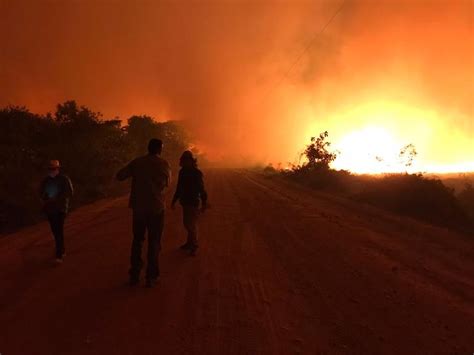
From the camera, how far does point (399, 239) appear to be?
1141cm

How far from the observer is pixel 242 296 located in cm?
589

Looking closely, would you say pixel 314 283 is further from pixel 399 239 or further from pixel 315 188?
pixel 315 188

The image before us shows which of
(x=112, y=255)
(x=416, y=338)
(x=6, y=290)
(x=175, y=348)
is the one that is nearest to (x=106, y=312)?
(x=175, y=348)

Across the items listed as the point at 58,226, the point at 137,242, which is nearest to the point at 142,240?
the point at 137,242

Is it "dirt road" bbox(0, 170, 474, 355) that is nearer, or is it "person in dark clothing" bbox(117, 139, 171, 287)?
"dirt road" bbox(0, 170, 474, 355)

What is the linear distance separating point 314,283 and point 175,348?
314 cm

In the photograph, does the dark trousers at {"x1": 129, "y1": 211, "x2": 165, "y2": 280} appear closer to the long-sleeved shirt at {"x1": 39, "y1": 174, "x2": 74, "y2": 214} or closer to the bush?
A: the long-sleeved shirt at {"x1": 39, "y1": 174, "x2": 74, "y2": 214}

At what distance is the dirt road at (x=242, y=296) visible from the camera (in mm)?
4547

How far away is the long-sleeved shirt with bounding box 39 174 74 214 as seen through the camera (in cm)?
738

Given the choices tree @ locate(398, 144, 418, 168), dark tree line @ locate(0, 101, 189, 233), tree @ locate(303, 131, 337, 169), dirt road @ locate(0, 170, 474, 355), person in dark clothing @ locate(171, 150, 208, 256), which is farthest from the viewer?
tree @ locate(303, 131, 337, 169)

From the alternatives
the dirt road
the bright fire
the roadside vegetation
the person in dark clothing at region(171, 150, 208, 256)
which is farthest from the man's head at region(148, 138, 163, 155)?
the bright fire

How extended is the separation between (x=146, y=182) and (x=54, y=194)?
242cm

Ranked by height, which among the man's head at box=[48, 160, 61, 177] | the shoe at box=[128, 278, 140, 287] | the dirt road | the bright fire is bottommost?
the dirt road

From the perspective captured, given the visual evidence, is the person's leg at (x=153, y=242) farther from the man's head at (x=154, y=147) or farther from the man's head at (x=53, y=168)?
the man's head at (x=53, y=168)
